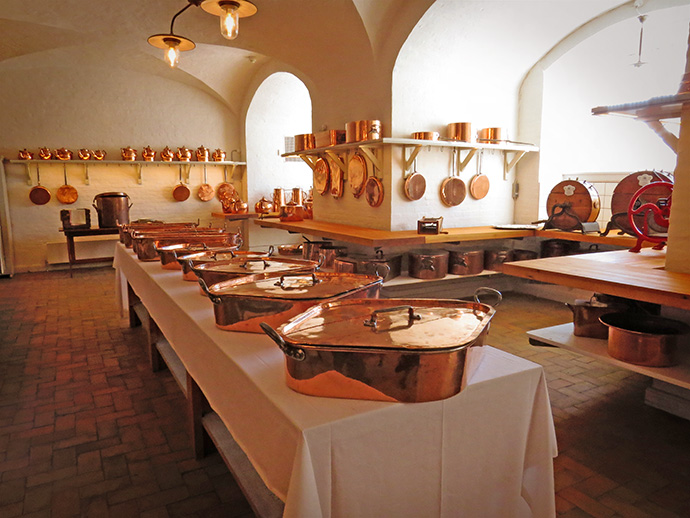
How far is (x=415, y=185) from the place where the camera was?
5.43m

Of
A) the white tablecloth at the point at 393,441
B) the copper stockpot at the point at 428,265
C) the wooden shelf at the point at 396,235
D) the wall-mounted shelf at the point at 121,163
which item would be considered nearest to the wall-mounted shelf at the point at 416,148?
the wooden shelf at the point at 396,235

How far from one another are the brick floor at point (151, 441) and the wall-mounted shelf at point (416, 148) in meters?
2.12

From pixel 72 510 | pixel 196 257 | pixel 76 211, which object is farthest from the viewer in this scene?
pixel 76 211

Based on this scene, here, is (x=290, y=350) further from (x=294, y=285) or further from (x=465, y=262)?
(x=465, y=262)

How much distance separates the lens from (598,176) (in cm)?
602

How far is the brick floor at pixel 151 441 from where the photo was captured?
212cm

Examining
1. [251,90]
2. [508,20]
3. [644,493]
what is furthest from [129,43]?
[644,493]

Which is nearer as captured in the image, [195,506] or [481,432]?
[481,432]

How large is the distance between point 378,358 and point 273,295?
0.59 metres

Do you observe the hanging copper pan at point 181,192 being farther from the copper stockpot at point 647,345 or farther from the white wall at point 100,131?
the copper stockpot at point 647,345

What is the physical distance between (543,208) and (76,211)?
7.04 metres

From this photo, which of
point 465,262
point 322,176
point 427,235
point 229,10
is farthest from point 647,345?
point 322,176

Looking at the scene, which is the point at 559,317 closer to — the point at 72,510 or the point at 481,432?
the point at 481,432

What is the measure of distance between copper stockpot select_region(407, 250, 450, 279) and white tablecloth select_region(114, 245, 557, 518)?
3.46 meters
